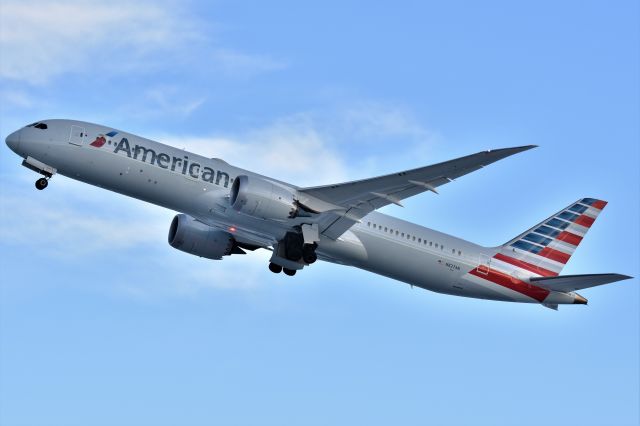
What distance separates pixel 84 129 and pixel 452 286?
58.5ft

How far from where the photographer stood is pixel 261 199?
40.4 metres

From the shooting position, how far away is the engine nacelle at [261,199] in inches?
1582

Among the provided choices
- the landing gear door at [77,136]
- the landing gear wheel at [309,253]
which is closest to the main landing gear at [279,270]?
the landing gear wheel at [309,253]

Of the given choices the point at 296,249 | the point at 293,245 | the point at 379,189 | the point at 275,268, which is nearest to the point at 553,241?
the point at 379,189

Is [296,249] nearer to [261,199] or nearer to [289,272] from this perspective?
[261,199]

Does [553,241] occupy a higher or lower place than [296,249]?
higher

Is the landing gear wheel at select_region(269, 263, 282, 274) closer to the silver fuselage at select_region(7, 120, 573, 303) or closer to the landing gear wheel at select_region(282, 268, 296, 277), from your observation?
the landing gear wheel at select_region(282, 268, 296, 277)

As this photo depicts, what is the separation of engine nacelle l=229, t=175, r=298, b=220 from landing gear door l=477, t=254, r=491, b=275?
10.1 m

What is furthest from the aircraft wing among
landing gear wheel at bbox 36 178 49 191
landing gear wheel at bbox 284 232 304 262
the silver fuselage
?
landing gear wheel at bbox 36 178 49 191

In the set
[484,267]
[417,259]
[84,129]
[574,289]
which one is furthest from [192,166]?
[574,289]

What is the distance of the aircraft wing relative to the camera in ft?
125

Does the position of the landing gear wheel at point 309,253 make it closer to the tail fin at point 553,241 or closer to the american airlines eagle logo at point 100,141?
the tail fin at point 553,241

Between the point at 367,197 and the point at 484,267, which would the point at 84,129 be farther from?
the point at 484,267

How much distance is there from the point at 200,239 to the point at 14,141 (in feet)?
32.8
